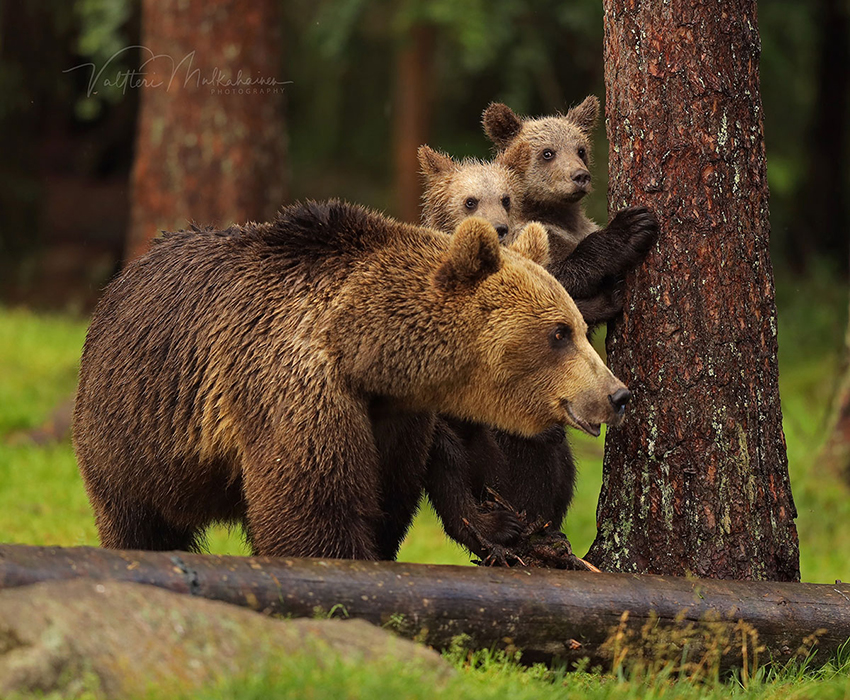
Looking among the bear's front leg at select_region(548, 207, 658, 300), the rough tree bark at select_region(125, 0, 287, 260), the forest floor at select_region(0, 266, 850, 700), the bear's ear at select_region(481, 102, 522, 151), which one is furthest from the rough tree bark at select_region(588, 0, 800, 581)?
the rough tree bark at select_region(125, 0, 287, 260)

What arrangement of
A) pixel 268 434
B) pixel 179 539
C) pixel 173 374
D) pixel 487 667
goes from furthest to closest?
1. pixel 179 539
2. pixel 173 374
3. pixel 268 434
4. pixel 487 667

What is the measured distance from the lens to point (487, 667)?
4266mm

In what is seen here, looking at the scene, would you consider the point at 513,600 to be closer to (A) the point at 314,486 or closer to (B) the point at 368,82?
(A) the point at 314,486

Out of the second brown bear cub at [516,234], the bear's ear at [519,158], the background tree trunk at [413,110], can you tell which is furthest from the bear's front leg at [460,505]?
the background tree trunk at [413,110]

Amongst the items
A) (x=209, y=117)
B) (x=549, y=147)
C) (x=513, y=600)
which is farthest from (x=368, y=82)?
(x=513, y=600)

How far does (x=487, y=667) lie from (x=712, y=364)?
1.78 m

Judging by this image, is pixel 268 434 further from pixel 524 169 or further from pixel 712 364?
pixel 524 169

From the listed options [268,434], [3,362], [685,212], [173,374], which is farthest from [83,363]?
[3,362]

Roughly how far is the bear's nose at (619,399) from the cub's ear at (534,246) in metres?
0.80

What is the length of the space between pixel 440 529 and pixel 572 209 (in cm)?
398

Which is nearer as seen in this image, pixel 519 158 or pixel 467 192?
pixel 467 192

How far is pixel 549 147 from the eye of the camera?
6637 mm

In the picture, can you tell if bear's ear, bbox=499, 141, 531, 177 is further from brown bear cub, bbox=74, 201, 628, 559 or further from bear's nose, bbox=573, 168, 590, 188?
brown bear cub, bbox=74, 201, 628, 559

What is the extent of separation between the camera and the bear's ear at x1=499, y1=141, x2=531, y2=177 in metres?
6.57
